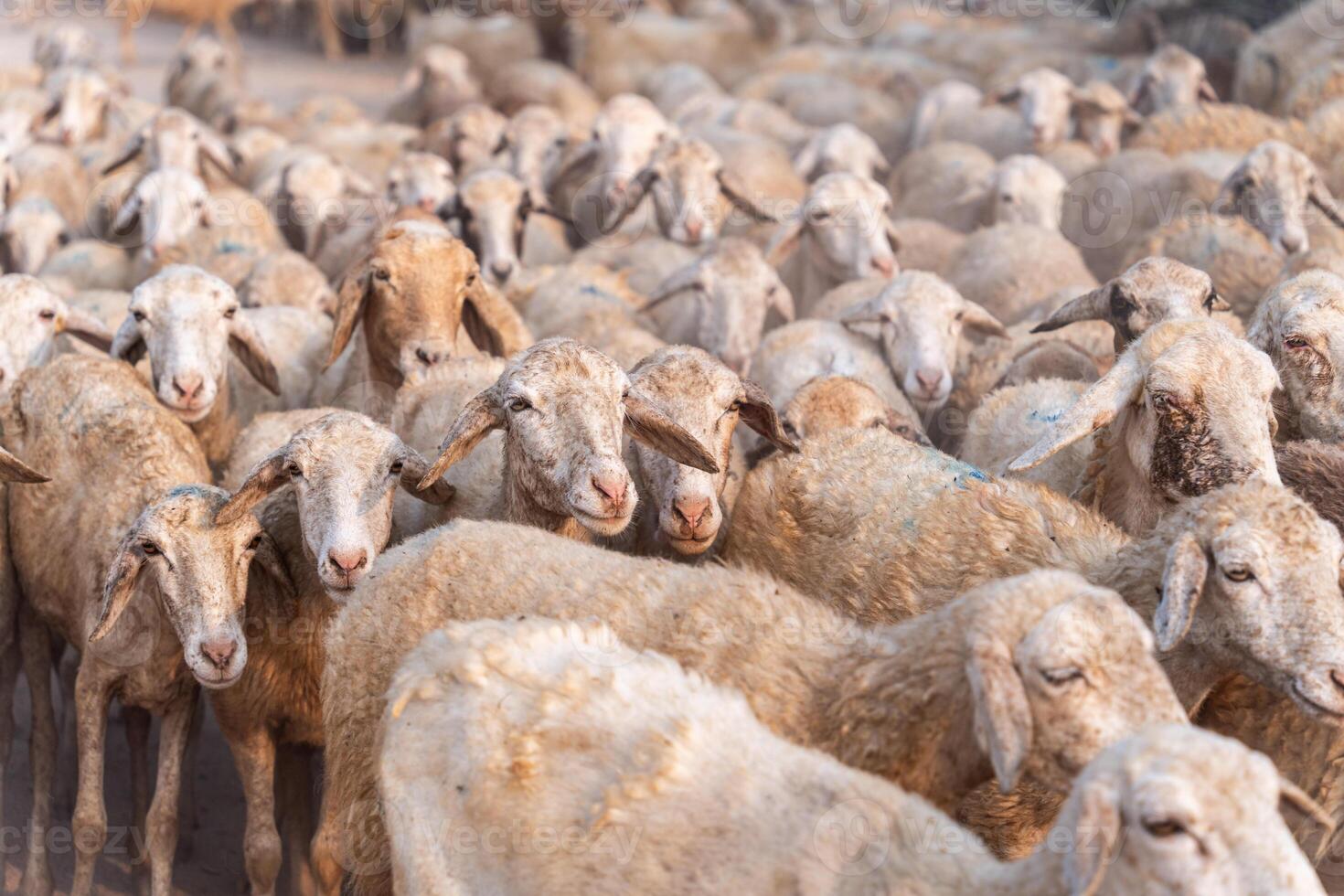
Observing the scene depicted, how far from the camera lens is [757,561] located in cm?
466

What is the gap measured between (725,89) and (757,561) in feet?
36.5

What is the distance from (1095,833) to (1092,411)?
2.08m

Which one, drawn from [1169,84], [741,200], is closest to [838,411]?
[741,200]

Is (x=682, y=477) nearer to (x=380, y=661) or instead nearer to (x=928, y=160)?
(x=380, y=661)

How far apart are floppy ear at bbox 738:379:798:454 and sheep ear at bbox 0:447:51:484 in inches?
86.3

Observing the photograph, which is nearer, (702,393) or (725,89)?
(702,393)

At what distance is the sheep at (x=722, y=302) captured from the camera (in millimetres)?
7125

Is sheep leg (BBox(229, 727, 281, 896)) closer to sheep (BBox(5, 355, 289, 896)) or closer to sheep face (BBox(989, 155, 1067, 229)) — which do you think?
sheep (BBox(5, 355, 289, 896))

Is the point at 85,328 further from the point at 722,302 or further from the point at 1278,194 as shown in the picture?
the point at 1278,194

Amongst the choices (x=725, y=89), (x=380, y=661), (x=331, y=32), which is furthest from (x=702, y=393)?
(x=331, y=32)

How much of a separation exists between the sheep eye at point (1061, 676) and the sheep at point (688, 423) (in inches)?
72.4

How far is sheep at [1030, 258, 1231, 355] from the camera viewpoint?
5.54m

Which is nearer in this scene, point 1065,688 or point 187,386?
point 1065,688

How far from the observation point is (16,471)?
4.99 meters
